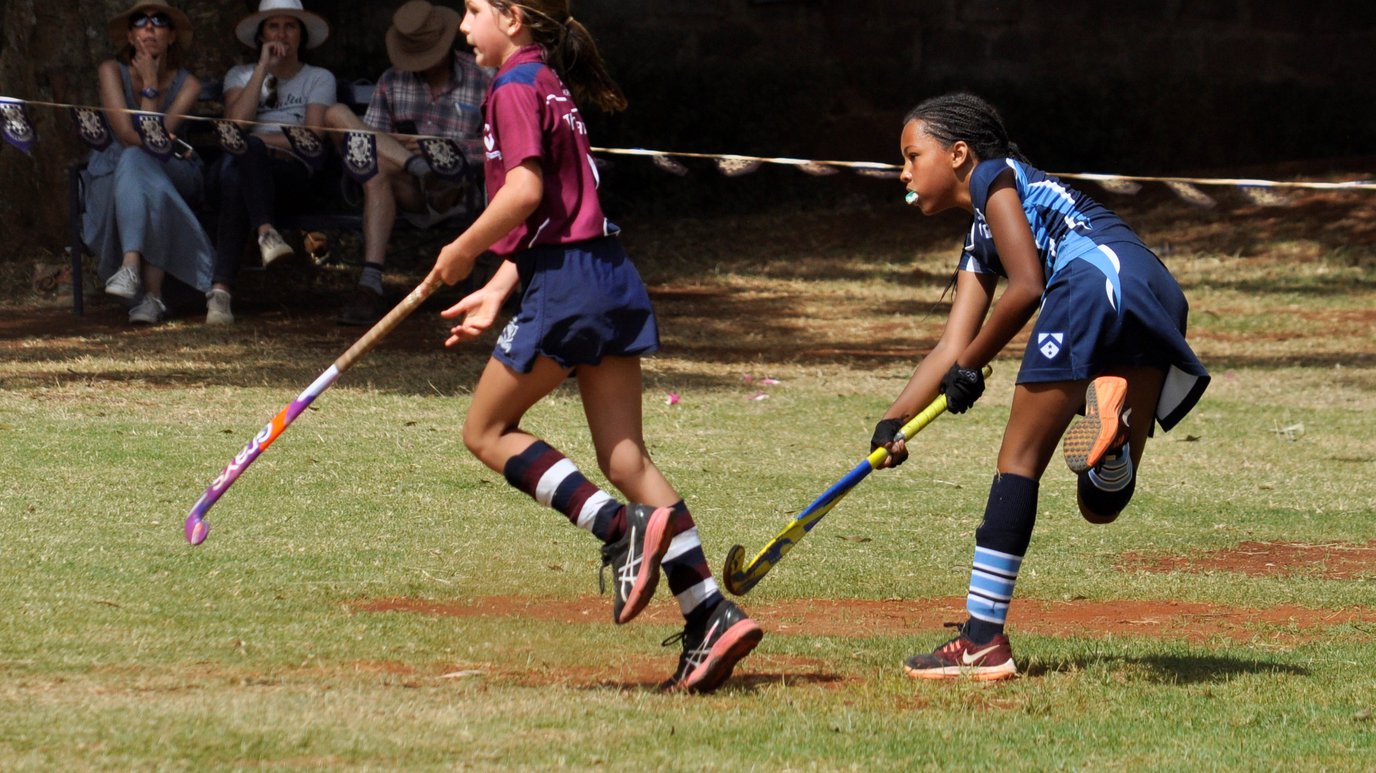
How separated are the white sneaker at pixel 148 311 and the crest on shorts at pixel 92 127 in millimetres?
1053

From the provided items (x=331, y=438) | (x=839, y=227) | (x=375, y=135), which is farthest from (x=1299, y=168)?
(x=331, y=438)

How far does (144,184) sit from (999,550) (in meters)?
8.20

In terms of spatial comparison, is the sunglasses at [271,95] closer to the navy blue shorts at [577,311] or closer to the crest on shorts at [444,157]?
the crest on shorts at [444,157]

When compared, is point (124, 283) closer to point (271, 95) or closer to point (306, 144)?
point (306, 144)

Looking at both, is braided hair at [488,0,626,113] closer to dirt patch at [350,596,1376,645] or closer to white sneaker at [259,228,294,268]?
dirt patch at [350,596,1376,645]

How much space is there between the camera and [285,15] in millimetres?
11883

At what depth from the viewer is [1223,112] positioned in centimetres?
1986

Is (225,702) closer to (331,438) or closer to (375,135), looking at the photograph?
(331,438)

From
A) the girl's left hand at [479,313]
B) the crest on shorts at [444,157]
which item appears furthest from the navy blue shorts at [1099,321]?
the crest on shorts at [444,157]

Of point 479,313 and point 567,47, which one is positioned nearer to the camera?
point 479,313

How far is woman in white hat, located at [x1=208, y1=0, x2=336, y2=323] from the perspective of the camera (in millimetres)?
11672

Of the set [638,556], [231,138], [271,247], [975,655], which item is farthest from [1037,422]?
[231,138]

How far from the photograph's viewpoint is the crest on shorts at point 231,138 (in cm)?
1148

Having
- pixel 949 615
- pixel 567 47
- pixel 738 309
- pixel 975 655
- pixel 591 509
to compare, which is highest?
pixel 567 47
